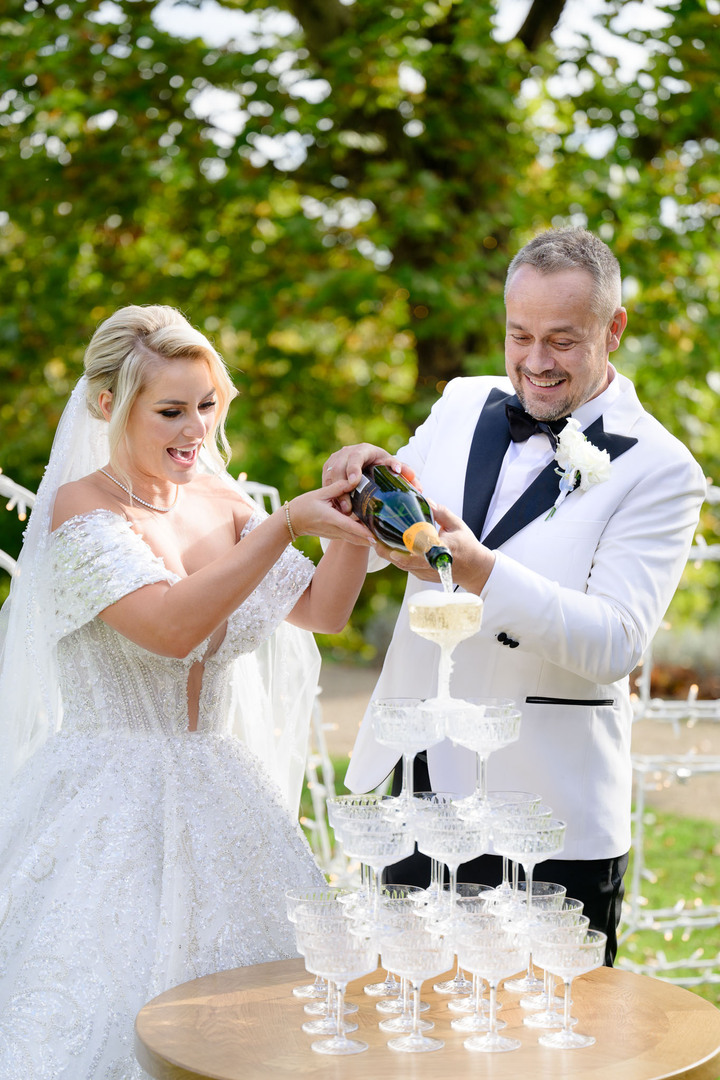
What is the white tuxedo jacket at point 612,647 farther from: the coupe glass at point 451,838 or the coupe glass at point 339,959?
the coupe glass at point 339,959

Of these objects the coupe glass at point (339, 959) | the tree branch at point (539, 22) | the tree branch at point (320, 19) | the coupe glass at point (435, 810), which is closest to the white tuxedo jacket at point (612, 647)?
the coupe glass at point (435, 810)

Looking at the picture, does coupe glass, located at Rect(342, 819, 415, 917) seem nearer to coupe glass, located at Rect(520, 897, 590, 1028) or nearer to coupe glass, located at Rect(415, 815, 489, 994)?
coupe glass, located at Rect(415, 815, 489, 994)

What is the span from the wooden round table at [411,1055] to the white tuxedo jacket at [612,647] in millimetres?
555

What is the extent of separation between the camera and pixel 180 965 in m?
2.47

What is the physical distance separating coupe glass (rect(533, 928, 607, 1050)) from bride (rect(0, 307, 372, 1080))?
0.83 meters

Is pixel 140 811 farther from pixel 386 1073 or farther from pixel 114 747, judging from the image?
pixel 386 1073

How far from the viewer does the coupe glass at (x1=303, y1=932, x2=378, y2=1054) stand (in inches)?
75.4

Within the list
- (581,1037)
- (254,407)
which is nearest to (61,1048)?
(581,1037)

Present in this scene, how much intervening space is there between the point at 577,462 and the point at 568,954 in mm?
1170

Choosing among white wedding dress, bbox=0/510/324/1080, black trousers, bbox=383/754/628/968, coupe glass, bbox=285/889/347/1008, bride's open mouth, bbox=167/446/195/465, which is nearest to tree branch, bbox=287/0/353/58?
bride's open mouth, bbox=167/446/195/465

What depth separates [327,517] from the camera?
255 cm

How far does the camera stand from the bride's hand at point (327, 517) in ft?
8.29

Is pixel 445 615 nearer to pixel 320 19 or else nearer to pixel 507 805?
pixel 507 805

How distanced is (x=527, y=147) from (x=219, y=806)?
21.4 ft
